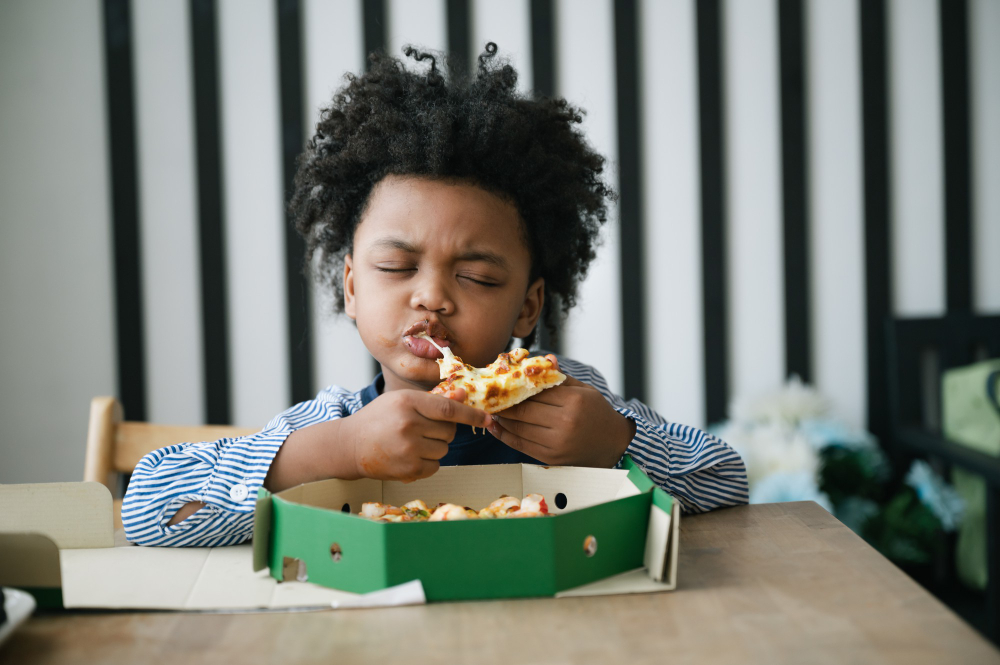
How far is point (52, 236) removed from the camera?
2002mm

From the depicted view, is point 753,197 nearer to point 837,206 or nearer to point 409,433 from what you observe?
point 837,206

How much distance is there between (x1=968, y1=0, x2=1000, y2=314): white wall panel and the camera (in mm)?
2139

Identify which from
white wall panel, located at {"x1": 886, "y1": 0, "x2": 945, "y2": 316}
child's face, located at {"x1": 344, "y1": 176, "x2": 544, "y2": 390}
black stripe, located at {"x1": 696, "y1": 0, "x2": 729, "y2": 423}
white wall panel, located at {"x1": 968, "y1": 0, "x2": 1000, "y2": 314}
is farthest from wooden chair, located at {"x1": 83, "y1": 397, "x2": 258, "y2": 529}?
white wall panel, located at {"x1": 968, "y1": 0, "x2": 1000, "y2": 314}

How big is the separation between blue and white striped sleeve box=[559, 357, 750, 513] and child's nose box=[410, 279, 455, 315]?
29cm

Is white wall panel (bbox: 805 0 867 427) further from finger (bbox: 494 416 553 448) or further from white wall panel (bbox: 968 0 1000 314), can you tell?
finger (bbox: 494 416 553 448)

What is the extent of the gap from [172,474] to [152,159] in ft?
4.56

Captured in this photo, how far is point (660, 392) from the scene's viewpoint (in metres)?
2.23

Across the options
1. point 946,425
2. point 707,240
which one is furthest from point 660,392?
point 946,425

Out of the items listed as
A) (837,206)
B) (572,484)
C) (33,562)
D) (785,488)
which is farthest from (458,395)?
(837,206)

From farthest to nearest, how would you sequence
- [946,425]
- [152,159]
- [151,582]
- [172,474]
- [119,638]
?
1. [152,159]
2. [946,425]
3. [172,474]
4. [151,582]
5. [119,638]

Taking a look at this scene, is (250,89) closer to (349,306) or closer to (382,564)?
(349,306)

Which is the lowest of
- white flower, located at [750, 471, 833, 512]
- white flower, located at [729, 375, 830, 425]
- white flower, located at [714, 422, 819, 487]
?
white flower, located at [750, 471, 833, 512]

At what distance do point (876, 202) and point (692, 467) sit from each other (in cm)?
153

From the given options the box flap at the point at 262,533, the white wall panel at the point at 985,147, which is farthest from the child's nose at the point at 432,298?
the white wall panel at the point at 985,147
